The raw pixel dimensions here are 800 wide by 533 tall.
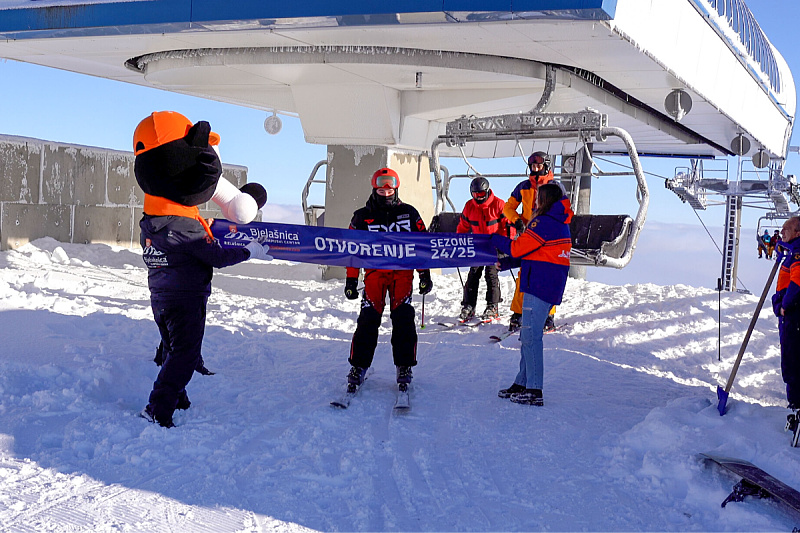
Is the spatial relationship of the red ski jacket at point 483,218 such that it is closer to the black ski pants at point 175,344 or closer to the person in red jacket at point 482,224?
the person in red jacket at point 482,224

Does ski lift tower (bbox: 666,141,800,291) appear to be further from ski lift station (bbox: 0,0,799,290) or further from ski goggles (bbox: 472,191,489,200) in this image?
ski goggles (bbox: 472,191,489,200)

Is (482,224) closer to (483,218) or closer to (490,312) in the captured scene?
(483,218)

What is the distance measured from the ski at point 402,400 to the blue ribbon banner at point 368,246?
3.39 feet

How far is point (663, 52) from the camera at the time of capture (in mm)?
9812

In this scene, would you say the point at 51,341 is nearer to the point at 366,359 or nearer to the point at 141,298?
the point at 366,359

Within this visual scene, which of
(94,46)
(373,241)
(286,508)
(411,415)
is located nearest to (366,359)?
(411,415)

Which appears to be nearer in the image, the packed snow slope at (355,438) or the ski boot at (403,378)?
the packed snow slope at (355,438)

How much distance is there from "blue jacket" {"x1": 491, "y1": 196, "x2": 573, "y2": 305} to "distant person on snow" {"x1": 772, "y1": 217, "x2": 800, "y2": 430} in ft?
6.16

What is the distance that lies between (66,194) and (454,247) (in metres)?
11.0

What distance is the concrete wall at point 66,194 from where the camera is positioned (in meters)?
13.7

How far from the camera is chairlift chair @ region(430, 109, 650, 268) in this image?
8.50 metres

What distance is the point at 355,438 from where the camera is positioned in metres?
4.60

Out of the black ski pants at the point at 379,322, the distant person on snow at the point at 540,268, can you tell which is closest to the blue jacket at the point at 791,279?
the distant person on snow at the point at 540,268

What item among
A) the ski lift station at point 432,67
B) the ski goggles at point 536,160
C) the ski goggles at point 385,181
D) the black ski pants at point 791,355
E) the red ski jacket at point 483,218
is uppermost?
the ski lift station at point 432,67
